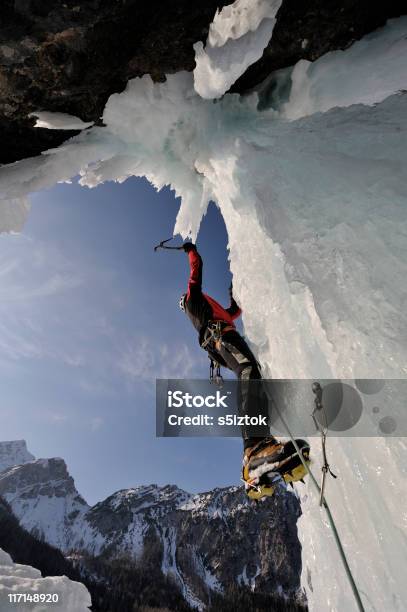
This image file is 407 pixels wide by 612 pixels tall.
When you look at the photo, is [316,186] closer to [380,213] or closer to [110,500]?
[380,213]

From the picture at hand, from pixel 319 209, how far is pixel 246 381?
1.65 meters

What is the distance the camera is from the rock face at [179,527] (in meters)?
80.1

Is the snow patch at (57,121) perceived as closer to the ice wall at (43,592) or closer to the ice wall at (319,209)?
the ice wall at (319,209)

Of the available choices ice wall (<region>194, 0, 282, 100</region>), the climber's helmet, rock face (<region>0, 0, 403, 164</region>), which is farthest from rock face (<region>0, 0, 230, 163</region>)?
the climber's helmet

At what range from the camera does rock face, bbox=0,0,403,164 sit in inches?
140

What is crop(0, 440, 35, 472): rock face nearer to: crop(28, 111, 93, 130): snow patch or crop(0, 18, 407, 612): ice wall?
crop(28, 111, 93, 130): snow patch

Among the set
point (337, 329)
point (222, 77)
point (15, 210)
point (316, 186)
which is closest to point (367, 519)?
point (337, 329)

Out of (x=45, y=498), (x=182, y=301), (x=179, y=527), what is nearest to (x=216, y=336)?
(x=182, y=301)

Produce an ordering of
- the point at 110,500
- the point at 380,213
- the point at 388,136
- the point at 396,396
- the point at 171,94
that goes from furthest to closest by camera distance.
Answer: the point at 110,500
the point at 171,94
the point at 388,136
the point at 380,213
the point at 396,396

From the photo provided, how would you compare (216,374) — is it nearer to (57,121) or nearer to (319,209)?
(319,209)

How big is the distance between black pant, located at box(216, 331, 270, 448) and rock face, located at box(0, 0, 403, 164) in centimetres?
318

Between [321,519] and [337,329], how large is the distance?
217cm

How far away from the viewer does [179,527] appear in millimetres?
106562

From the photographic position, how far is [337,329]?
2.78m
